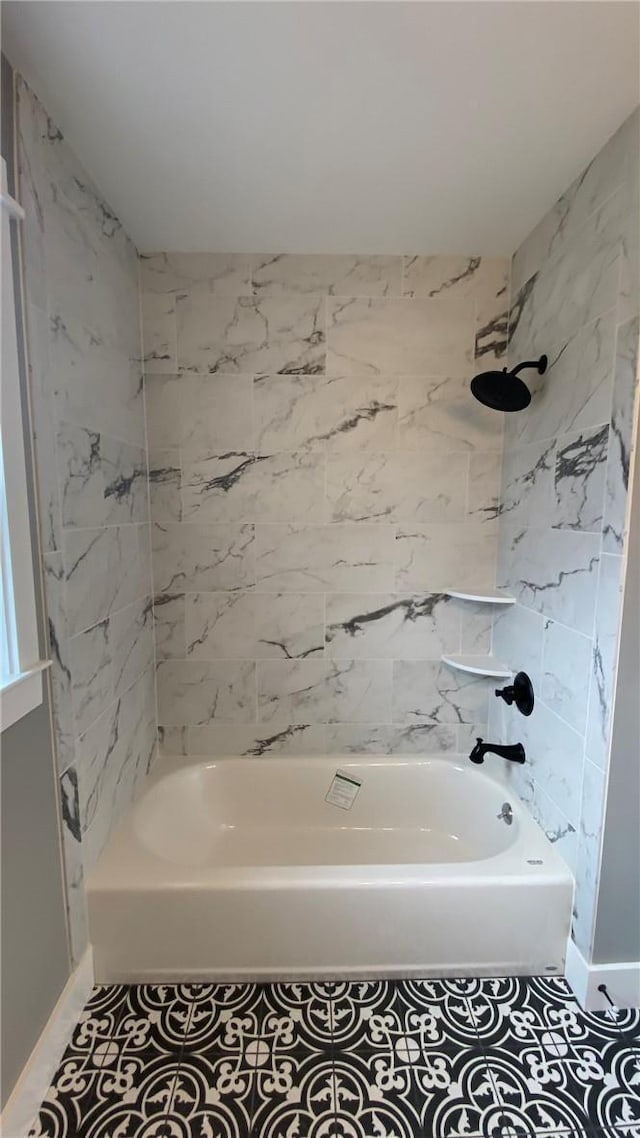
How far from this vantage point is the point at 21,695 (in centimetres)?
108

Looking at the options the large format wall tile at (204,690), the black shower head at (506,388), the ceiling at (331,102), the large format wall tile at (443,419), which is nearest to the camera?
the ceiling at (331,102)

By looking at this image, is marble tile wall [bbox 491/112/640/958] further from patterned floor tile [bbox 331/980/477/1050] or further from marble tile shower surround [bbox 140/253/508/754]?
patterned floor tile [bbox 331/980/477/1050]

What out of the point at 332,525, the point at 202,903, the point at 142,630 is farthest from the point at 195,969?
the point at 332,525

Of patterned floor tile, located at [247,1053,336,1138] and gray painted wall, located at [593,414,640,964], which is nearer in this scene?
patterned floor tile, located at [247,1053,336,1138]

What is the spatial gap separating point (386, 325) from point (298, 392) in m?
0.42

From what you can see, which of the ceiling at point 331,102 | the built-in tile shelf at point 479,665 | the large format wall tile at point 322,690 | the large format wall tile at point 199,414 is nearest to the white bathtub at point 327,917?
the built-in tile shelf at point 479,665

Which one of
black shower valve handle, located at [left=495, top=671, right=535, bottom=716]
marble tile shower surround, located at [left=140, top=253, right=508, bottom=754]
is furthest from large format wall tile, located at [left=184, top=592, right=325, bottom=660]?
black shower valve handle, located at [left=495, top=671, right=535, bottom=716]

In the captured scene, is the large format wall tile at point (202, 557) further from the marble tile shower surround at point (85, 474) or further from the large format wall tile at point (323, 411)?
the large format wall tile at point (323, 411)

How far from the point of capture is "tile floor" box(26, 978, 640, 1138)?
3.58ft

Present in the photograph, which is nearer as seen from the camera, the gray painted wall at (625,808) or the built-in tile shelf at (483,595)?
the gray painted wall at (625,808)

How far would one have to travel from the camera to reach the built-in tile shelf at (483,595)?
5.97 feet

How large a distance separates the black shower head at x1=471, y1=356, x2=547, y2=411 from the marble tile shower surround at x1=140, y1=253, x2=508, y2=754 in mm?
317

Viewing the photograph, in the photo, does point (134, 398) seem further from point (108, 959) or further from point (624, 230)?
point (108, 959)

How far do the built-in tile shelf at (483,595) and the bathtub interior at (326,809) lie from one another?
2.31 ft
